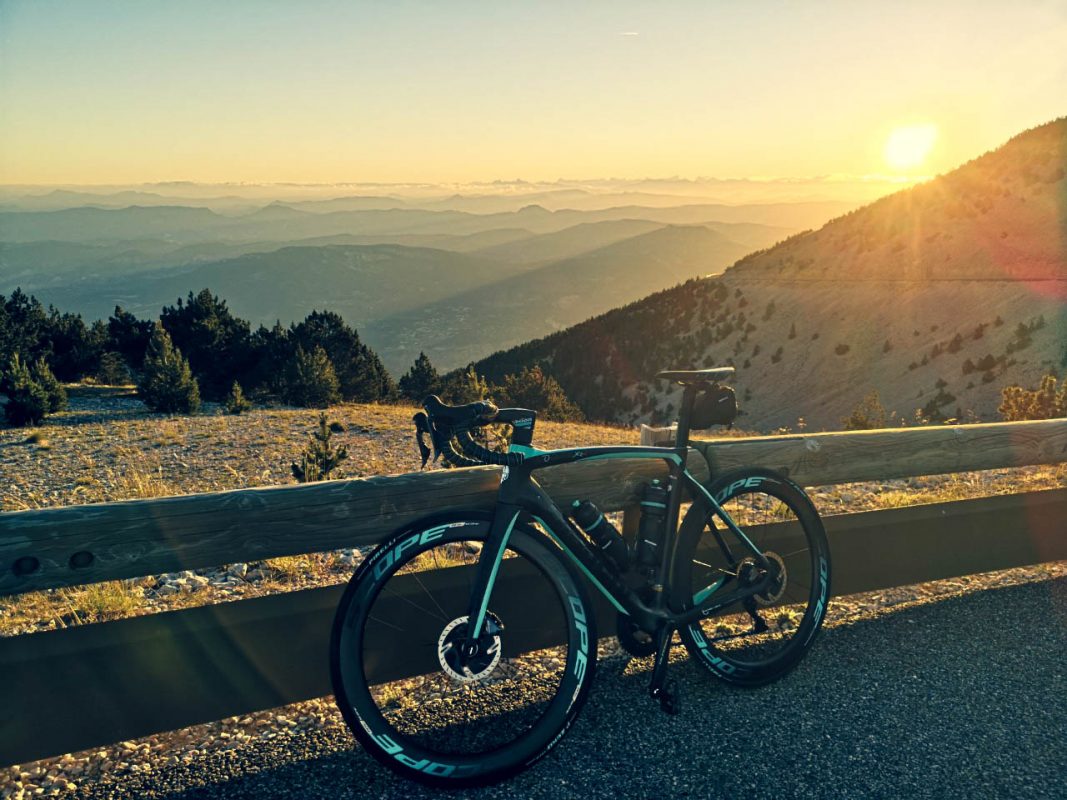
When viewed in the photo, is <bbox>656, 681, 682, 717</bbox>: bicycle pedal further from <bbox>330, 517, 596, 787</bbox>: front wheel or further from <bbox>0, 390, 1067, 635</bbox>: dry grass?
<bbox>0, 390, 1067, 635</bbox>: dry grass

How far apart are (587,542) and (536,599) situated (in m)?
0.57

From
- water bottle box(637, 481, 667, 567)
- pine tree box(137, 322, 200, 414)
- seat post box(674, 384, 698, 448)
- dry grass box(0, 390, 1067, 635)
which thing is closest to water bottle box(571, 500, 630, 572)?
water bottle box(637, 481, 667, 567)

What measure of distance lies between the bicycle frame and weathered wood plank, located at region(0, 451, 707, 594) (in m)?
0.35

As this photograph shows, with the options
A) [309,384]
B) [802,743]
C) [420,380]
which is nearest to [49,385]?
[309,384]

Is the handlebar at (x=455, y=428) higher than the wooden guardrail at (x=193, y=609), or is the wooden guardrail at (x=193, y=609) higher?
the handlebar at (x=455, y=428)

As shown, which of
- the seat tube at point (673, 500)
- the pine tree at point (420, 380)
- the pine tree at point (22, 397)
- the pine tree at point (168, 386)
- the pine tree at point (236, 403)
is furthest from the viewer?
the pine tree at point (420, 380)

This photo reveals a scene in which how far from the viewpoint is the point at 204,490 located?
12.9 meters

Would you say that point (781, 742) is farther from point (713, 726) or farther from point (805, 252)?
point (805, 252)

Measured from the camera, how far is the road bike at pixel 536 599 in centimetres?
304

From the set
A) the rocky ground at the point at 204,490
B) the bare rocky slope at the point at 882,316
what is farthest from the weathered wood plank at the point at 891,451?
the bare rocky slope at the point at 882,316

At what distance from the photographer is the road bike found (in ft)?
9.96

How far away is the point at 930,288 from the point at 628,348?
23944mm

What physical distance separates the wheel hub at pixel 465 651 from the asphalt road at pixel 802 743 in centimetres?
47

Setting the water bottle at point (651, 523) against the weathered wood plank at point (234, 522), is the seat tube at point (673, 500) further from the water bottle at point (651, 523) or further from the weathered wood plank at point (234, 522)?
the weathered wood plank at point (234, 522)
